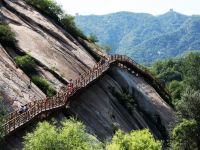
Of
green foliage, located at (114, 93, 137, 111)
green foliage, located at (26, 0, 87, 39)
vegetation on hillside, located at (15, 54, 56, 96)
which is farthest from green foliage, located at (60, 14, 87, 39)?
vegetation on hillside, located at (15, 54, 56, 96)

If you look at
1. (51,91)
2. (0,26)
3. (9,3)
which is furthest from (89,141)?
(9,3)

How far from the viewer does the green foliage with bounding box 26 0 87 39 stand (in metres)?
97.8

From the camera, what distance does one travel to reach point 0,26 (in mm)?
73188

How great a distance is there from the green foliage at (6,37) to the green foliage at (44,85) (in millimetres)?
8857

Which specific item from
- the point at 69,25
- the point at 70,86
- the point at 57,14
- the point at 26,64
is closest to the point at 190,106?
the point at 70,86

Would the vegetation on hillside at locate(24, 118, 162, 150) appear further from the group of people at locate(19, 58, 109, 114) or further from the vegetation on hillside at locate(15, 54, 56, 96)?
the vegetation on hillside at locate(15, 54, 56, 96)

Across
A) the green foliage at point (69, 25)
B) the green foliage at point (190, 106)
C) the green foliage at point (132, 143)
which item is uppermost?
the green foliage at point (190, 106)

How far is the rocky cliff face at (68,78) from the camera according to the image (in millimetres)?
61562

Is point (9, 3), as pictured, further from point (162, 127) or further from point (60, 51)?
point (162, 127)

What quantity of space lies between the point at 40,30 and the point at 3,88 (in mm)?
29722

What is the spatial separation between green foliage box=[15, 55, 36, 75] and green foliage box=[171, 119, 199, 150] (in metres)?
21.0

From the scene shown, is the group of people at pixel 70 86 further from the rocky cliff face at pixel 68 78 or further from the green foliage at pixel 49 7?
the green foliage at pixel 49 7

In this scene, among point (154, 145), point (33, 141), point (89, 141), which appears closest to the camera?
point (33, 141)

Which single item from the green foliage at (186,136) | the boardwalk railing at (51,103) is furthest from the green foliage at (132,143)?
the green foliage at (186,136)
